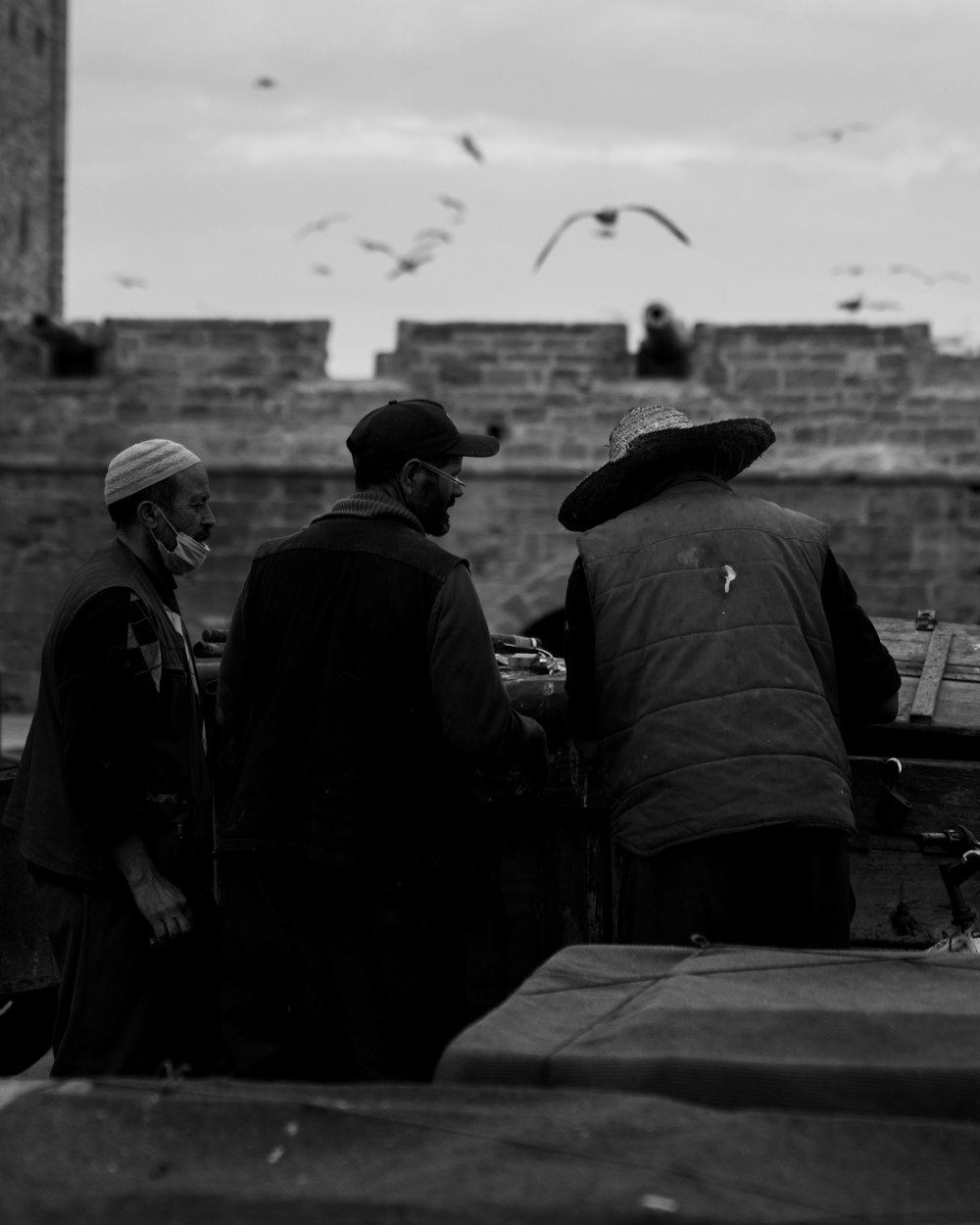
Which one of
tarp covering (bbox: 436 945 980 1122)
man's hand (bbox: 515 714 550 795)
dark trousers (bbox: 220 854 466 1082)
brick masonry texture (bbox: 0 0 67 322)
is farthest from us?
brick masonry texture (bbox: 0 0 67 322)

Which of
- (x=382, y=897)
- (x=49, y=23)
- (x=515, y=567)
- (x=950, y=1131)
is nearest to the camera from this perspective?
(x=950, y=1131)

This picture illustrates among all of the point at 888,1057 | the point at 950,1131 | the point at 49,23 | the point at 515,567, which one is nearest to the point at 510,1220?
the point at 950,1131

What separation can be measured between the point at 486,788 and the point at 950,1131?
8.13 feet

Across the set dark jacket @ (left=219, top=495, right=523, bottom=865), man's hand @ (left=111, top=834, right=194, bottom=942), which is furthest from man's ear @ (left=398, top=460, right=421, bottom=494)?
man's hand @ (left=111, top=834, right=194, bottom=942)

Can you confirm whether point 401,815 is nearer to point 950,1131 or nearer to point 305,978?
point 305,978

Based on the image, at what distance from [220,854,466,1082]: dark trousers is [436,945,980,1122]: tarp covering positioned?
1014mm

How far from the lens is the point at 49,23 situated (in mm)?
22312

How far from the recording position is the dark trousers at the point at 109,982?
11.8ft

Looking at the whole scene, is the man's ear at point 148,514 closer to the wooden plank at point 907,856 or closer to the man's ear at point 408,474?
the man's ear at point 408,474

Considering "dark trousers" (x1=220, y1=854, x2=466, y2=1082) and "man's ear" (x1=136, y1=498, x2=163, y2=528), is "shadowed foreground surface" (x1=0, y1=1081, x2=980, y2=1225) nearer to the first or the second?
"dark trousers" (x1=220, y1=854, x2=466, y2=1082)

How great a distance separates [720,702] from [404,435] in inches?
32.9

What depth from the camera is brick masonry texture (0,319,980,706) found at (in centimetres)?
1404

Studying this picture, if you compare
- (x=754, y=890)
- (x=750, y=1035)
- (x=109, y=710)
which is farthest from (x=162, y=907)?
(x=750, y=1035)

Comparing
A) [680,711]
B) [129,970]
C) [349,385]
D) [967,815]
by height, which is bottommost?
[129,970]
